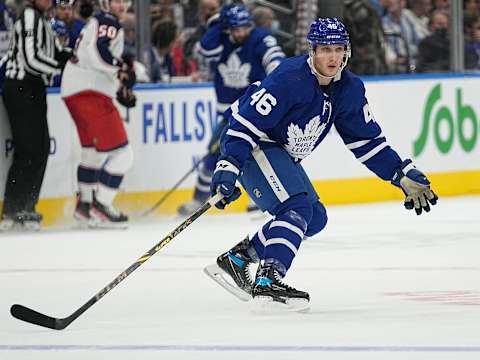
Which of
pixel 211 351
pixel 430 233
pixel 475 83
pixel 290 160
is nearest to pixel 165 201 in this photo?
pixel 430 233

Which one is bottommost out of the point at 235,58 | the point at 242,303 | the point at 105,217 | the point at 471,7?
the point at 105,217

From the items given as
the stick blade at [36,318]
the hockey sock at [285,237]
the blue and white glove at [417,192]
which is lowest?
the stick blade at [36,318]

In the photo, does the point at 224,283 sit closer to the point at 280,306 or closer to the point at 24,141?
A: the point at 280,306

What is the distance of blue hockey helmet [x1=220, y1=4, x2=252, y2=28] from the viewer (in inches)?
403

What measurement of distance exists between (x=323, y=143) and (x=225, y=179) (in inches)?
228

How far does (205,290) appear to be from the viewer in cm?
645

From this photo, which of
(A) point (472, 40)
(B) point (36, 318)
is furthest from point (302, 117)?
(A) point (472, 40)

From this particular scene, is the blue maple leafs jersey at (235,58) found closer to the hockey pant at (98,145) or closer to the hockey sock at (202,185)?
the hockey sock at (202,185)

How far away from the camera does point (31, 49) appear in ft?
30.5

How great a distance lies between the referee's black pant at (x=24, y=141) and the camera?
30.7 ft

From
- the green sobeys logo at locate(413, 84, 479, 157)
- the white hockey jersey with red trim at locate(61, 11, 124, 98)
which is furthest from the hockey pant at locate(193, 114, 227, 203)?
the green sobeys logo at locate(413, 84, 479, 157)

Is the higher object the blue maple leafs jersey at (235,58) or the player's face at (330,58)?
the player's face at (330,58)

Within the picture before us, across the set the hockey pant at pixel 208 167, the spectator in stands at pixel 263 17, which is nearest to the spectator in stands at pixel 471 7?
the spectator in stands at pixel 263 17

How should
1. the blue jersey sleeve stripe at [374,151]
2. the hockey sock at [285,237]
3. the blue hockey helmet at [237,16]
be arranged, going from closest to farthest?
1. the hockey sock at [285,237]
2. the blue jersey sleeve stripe at [374,151]
3. the blue hockey helmet at [237,16]
